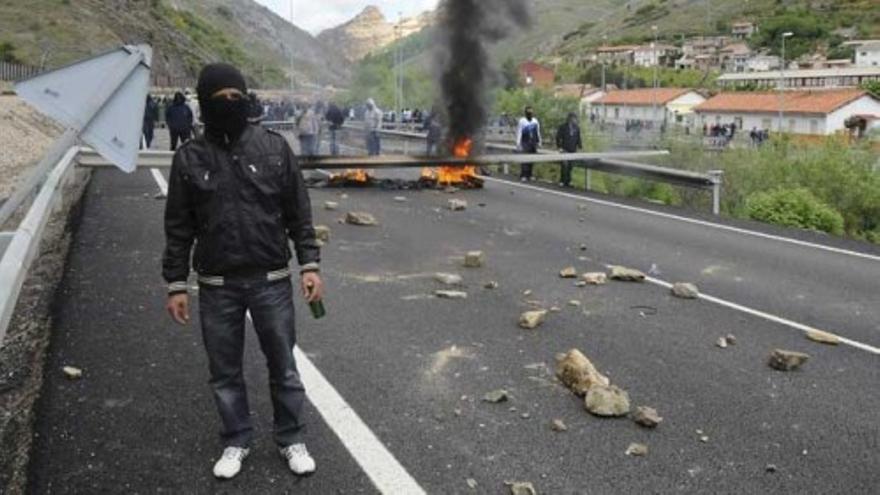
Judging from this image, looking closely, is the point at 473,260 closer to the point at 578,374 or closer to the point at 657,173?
the point at 578,374

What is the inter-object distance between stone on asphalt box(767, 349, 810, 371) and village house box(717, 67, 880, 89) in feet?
379

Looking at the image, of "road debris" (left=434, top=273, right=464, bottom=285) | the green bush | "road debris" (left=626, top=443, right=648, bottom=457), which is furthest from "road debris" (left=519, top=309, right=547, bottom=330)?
the green bush

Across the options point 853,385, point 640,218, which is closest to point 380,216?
point 640,218

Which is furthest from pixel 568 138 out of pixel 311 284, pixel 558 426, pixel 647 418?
pixel 311 284

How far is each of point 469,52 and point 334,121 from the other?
23.4 feet

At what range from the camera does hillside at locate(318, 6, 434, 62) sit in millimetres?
21558

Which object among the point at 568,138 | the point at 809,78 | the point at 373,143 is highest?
the point at 809,78

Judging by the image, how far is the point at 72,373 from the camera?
16.4ft

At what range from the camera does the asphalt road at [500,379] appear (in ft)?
12.5

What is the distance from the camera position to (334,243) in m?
9.87

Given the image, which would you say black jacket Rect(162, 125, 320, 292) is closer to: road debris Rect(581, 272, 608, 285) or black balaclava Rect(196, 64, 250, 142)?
black balaclava Rect(196, 64, 250, 142)

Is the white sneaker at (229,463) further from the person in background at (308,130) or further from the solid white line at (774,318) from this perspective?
the person in background at (308,130)

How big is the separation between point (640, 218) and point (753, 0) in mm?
203791

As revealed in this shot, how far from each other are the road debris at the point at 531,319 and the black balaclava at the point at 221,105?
3188mm
